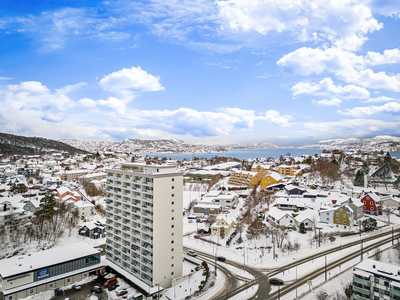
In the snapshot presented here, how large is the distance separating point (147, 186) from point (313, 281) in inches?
565

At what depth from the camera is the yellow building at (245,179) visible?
5451 cm

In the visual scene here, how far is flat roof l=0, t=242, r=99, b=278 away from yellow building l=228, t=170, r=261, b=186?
127ft

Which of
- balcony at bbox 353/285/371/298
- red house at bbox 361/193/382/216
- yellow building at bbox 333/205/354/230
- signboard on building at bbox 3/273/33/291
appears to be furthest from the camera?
red house at bbox 361/193/382/216

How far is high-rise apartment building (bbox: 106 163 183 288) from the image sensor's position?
59.0 feet

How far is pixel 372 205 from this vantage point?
106 ft

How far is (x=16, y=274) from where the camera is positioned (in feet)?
58.3

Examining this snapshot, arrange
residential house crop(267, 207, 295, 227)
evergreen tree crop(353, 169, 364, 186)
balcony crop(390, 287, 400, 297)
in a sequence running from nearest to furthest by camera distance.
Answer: balcony crop(390, 287, 400, 297) → residential house crop(267, 207, 295, 227) → evergreen tree crop(353, 169, 364, 186)

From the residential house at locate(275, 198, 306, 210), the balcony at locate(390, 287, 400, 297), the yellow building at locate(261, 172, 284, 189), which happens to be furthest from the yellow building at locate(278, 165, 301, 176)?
the balcony at locate(390, 287, 400, 297)

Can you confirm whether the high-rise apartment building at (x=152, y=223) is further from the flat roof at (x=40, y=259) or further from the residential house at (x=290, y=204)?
the residential house at (x=290, y=204)

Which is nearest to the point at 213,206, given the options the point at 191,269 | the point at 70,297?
the point at 191,269

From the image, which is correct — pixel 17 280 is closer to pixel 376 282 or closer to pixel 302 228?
pixel 376 282

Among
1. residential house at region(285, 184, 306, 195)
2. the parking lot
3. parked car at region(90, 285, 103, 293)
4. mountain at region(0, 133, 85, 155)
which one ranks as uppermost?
mountain at region(0, 133, 85, 155)

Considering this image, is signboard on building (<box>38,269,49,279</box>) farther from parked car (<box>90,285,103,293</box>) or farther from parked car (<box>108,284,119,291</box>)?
parked car (<box>108,284,119,291</box>)

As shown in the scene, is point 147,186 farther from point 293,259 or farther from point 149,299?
point 293,259
